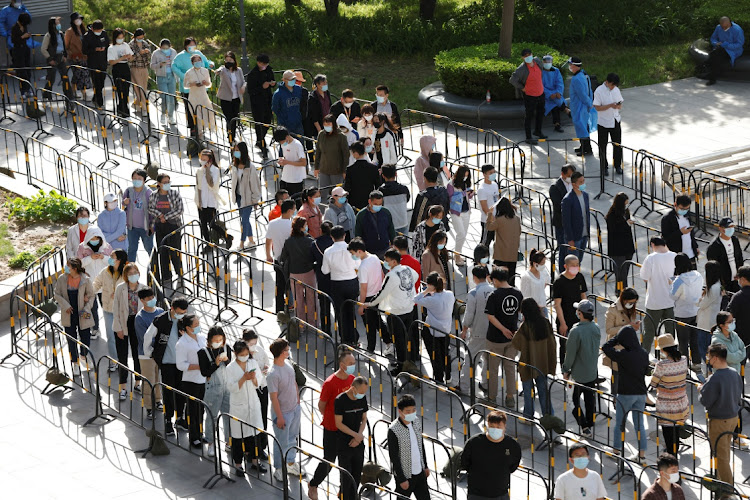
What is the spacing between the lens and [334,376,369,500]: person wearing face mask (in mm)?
12250

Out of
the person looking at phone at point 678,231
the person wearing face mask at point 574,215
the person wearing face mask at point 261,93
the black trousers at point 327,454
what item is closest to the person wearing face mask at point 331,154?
the person wearing face mask at point 261,93

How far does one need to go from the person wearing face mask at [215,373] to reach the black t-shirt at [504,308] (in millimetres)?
2809

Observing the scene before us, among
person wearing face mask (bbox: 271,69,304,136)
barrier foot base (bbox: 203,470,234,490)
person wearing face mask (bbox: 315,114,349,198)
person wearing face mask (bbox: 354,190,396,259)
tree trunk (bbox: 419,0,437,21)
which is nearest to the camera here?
barrier foot base (bbox: 203,470,234,490)

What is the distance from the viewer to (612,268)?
18375 millimetres

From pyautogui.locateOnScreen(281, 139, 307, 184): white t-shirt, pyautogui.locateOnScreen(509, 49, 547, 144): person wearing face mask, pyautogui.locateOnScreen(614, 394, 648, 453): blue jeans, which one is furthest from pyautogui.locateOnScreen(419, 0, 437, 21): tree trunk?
pyautogui.locateOnScreen(614, 394, 648, 453): blue jeans

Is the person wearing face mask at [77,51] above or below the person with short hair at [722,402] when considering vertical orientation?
above

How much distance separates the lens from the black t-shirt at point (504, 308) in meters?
14.2

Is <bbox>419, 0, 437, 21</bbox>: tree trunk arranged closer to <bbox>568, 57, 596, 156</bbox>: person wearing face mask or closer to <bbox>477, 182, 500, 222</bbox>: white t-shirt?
<bbox>568, 57, 596, 156</bbox>: person wearing face mask

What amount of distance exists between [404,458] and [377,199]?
17.3 feet

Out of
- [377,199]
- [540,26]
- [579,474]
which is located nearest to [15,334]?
[377,199]

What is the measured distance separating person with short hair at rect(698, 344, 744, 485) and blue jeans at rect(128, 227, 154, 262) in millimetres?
8283

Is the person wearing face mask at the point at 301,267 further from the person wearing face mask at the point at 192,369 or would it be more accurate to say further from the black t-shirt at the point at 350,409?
the black t-shirt at the point at 350,409

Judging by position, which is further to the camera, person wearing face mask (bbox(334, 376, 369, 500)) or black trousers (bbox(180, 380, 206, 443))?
black trousers (bbox(180, 380, 206, 443))

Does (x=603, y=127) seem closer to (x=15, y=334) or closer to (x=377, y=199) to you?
(x=377, y=199)
